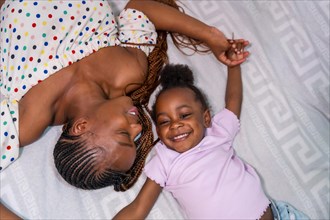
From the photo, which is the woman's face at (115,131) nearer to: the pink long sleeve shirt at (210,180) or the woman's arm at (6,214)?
the pink long sleeve shirt at (210,180)

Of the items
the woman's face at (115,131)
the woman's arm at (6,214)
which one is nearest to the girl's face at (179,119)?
the woman's face at (115,131)

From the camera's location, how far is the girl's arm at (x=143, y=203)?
1277mm

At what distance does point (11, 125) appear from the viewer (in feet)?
3.93

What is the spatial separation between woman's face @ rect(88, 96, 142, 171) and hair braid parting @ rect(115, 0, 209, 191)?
0.40ft

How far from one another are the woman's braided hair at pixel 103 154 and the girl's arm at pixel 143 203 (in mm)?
59

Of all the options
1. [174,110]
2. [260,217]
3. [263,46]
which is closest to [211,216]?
[260,217]

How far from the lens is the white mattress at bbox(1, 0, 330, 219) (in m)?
1.31

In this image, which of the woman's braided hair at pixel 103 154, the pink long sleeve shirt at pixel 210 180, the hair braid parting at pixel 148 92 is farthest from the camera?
the hair braid parting at pixel 148 92

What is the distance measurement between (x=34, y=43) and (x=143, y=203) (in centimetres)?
58

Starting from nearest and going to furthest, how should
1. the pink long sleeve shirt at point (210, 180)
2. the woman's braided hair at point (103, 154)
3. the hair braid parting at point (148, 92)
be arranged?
1. the woman's braided hair at point (103, 154)
2. the pink long sleeve shirt at point (210, 180)
3. the hair braid parting at point (148, 92)

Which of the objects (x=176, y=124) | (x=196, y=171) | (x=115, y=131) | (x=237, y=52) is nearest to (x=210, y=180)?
(x=196, y=171)

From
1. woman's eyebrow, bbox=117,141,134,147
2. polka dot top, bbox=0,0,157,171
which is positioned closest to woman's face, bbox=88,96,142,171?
woman's eyebrow, bbox=117,141,134,147

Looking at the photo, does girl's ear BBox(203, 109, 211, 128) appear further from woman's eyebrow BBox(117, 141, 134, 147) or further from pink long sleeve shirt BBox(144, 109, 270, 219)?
woman's eyebrow BBox(117, 141, 134, 147)

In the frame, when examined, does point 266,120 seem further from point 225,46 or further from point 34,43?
point 34,43
